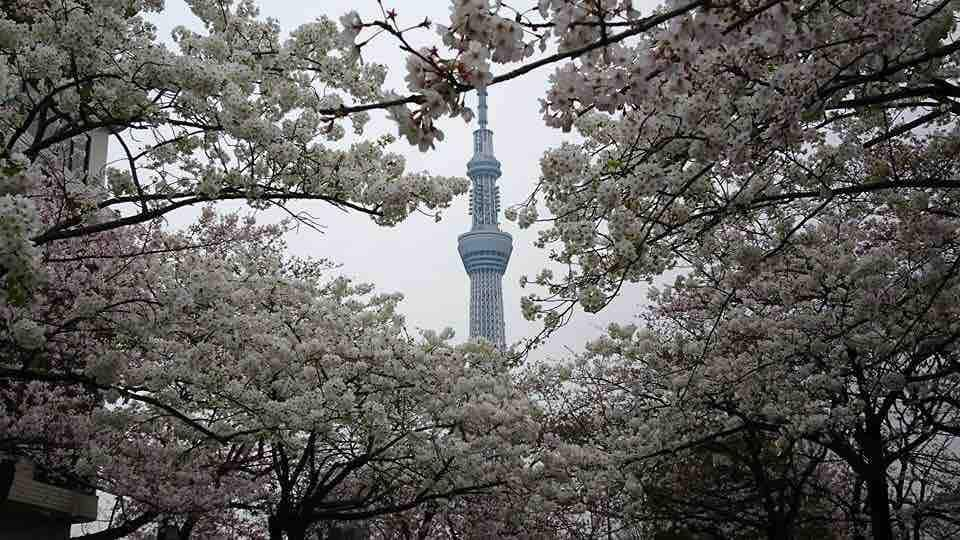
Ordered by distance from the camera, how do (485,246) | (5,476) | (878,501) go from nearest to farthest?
(878,501) < (5,476) < (485,246)

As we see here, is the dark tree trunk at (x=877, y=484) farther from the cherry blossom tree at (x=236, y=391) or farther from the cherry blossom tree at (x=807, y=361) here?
the cherry blossom tree at (x=236, y=391)

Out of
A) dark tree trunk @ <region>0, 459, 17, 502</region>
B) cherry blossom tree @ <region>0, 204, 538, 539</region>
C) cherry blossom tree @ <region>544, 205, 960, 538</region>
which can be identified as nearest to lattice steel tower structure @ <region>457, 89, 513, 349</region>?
cherry blossom tree @ <region>0, 204, 538, 539</region>

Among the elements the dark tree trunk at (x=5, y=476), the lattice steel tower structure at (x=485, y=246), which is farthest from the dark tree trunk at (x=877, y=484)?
the lattice steel tower structure at (x=485, y=246)

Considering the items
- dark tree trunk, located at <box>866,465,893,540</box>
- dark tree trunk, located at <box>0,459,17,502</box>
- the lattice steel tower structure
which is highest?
the lattice steel tower structure

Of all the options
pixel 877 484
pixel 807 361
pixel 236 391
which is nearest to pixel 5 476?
pixel 236 391

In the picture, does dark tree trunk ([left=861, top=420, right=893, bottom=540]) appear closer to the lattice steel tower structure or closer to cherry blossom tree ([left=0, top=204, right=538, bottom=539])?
cherry blossom tree ([left=0, top=204, right=538, bottom=539])

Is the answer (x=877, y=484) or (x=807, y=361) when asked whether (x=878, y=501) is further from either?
(x=807, y=361)

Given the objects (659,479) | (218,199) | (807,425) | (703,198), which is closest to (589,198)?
(703,198)

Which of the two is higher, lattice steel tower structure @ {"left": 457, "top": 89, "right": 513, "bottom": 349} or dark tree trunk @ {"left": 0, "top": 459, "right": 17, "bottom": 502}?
lattice steel tower structure @ {"left": 457, "top": 89, "right": 513, "bottom": 349}
